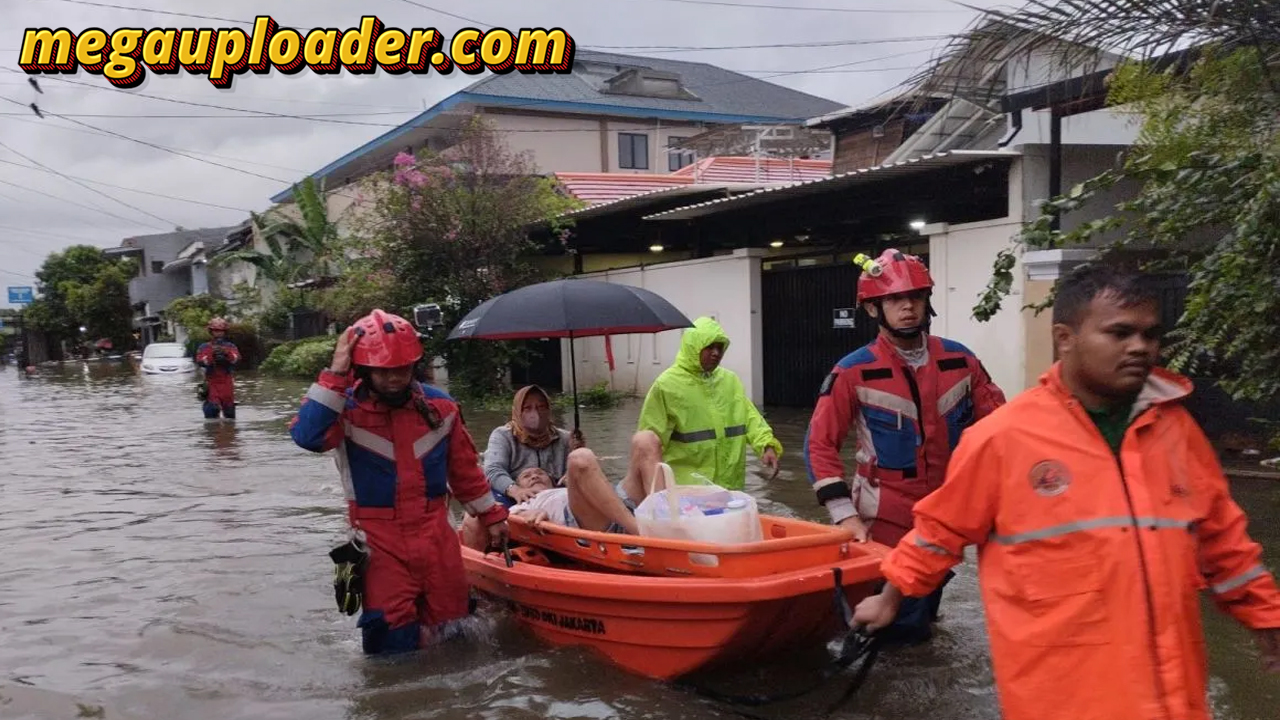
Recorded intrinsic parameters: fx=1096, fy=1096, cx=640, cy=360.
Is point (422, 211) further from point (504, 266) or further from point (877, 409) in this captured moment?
point (877, 409)

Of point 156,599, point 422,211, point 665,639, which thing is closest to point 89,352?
point 422,211

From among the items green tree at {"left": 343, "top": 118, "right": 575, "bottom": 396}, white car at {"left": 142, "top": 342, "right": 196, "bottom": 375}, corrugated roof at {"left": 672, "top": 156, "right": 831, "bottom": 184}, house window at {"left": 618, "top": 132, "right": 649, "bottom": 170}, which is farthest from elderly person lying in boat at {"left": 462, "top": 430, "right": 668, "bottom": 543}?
white car at {"left": 142, "top": 342, "right": 196, "bottom": 375}

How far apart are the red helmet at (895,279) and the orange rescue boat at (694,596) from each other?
106 centimetres

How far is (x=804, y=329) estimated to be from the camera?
50.5 feet

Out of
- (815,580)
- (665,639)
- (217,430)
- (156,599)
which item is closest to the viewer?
(815,580)

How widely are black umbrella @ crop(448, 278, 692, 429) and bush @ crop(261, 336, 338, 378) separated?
20.5 m

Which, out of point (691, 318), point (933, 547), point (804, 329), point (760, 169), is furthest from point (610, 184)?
point (933, 547)

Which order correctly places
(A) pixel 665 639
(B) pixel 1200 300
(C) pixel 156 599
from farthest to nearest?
(C) pixel 156 599 → (B) pixel 1200 300 → (A) pixel 665 639

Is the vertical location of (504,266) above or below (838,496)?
above

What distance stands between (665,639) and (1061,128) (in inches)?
340

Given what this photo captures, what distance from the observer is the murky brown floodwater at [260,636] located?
5074 millimetres

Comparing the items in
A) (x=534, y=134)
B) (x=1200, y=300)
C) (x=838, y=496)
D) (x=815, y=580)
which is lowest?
(x=815, y=580)

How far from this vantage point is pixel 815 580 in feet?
14.6

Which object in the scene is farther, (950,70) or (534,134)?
(534,134)
